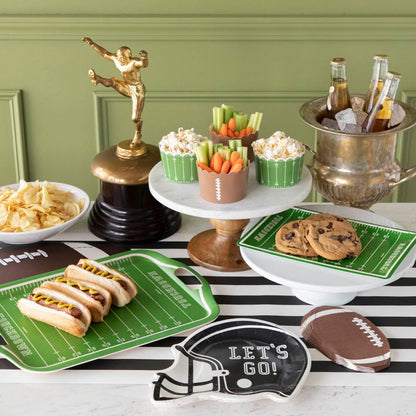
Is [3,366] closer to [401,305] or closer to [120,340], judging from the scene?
[120,340]

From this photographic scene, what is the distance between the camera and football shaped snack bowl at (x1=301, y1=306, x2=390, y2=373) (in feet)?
3.55

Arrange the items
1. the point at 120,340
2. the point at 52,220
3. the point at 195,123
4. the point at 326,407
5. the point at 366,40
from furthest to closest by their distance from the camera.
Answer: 1. the point at 195,123
2. the point at 366,40
3. the point at 52,220
4. the point at 120,340
5. the point at 326,407

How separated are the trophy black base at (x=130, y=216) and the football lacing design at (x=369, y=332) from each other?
0.54 m

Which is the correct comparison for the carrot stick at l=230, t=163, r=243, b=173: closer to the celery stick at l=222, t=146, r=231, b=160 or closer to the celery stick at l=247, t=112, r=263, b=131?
the celery stick at l=222, t=146, r=231, b=160

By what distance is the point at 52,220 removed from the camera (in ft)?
4.79

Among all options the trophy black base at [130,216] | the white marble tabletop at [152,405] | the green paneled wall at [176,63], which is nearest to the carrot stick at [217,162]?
the trophy black base at [130,216]

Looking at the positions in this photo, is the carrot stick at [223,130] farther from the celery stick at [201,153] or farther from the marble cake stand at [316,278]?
the marble cake stand at [316,278]

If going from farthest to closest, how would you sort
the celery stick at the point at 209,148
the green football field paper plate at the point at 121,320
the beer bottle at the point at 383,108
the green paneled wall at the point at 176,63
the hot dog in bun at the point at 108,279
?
the green paneled wall at the point at 176,63 → the beer bottle at the point at 383,108 → the celery stick at the point at 209,148 → the hot dog in bun at the point at 108,279 → the green football field paper plate at the point at 121,320

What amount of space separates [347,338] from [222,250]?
1.24 ft

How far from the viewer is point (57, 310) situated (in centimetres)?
114

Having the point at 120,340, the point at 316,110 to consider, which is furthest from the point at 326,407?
the point at 316,110

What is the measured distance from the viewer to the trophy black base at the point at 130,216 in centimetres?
149

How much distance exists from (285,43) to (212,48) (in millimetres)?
276

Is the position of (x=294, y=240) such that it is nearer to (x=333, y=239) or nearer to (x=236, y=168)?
(x=333, y=239)
